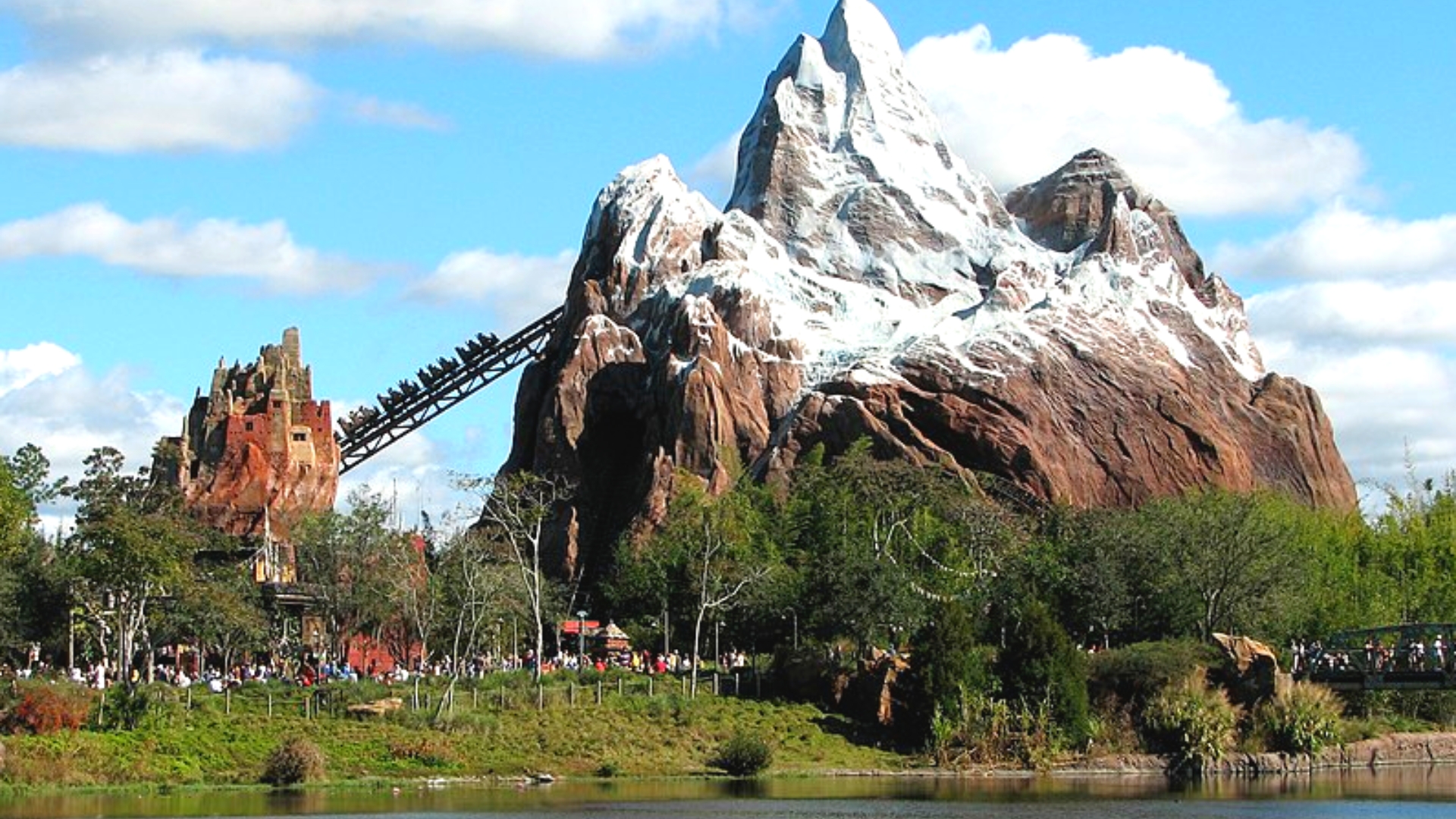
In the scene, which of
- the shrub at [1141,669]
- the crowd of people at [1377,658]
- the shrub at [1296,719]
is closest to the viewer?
the crowd of people at [1377,658]

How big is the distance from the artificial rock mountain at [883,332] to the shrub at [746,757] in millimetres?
42630

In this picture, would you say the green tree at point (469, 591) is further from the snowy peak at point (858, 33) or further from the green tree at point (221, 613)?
the snowy peak at point (858, 33)

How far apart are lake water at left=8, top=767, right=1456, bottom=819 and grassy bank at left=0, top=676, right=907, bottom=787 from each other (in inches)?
85.5

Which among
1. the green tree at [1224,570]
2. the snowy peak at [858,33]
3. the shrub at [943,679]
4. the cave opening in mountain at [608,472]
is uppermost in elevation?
the snowy peak at [858,33]

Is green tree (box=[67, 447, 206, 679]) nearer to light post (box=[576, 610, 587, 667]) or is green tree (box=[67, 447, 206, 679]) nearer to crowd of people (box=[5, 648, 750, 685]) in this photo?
crowd of people (box=[5, 648, 750, 685])

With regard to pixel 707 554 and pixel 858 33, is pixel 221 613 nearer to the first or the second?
pixel 707 554

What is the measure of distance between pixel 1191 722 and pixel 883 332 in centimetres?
5411

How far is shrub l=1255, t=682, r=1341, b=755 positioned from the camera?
260 feet

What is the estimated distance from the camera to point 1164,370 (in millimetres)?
125062

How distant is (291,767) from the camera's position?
221ft

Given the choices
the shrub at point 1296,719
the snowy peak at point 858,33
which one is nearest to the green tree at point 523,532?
the shrub at point 1296,719

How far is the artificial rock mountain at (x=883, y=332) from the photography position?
12069 centimetres

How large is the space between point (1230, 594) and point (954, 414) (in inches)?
1239

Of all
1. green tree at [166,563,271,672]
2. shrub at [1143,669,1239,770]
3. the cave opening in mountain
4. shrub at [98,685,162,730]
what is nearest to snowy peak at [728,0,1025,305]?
the cave opening in mountain
